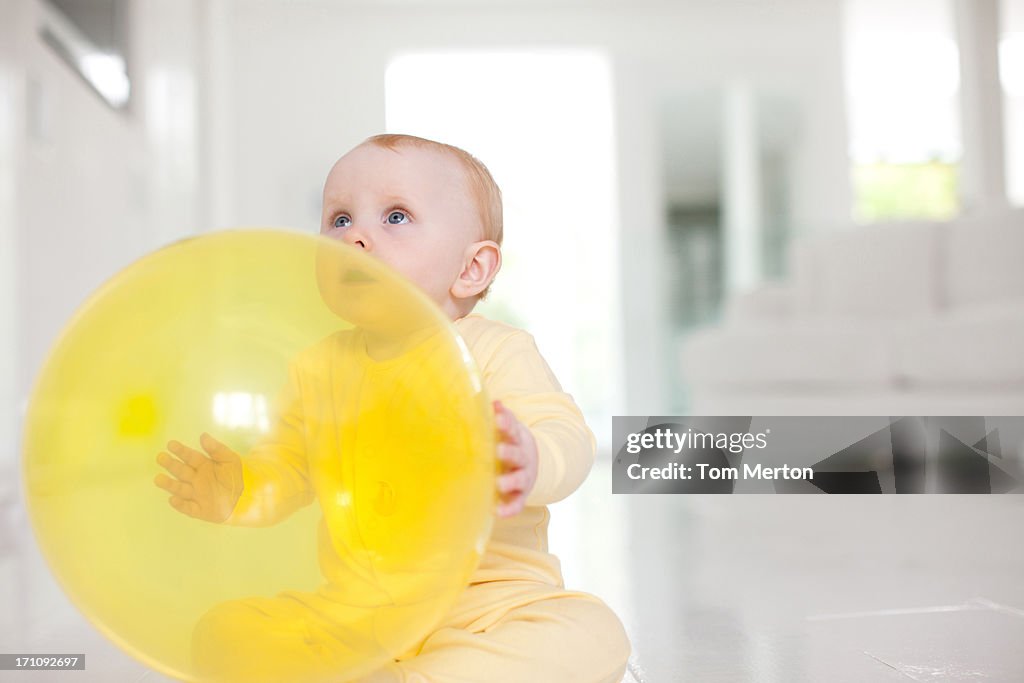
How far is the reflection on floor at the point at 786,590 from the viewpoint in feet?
3.25

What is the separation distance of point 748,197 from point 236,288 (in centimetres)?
515

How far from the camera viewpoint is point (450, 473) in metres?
0.67

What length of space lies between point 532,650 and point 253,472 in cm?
29

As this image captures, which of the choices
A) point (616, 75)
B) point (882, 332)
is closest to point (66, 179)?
point (882, 332)

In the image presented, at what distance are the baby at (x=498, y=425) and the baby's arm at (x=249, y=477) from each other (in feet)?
0.53

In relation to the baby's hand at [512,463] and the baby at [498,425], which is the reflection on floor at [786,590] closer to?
the baby at [498,425]

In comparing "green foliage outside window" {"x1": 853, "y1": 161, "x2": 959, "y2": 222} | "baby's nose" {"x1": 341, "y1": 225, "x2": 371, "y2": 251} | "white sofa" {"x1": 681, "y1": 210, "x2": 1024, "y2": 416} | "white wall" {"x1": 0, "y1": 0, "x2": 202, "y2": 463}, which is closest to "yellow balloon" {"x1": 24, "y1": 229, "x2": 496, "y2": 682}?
"baby's nose" {"x1": 341, "y1": 225, "x2": 371, "y2": 251}

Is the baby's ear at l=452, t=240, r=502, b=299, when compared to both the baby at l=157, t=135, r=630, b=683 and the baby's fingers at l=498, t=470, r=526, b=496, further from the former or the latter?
the baby's fingers at l=498, t=470, r=526, b=496

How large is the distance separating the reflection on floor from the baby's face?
48 centimetres

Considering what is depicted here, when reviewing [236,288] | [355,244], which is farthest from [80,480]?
[355,244]

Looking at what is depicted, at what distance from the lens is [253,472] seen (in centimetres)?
65

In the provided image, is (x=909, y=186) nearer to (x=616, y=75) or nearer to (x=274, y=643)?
(x=616, y=75)

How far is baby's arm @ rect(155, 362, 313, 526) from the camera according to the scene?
0.65 meters

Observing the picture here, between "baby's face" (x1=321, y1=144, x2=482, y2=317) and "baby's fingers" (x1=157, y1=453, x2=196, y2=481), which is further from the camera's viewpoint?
"baby's face" (x1=321, y1=144, x2=482, y2=317)
